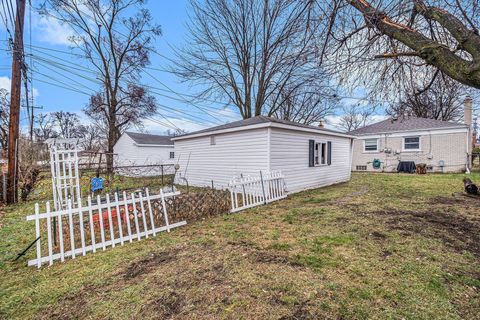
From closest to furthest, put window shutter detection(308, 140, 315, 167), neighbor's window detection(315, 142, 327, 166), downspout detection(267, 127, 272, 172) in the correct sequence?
downspout detection(267, 127, 272, 172), window shutter detection(308, 140, 315, 167), neighbor's window detection(315, 142, 327, 166)

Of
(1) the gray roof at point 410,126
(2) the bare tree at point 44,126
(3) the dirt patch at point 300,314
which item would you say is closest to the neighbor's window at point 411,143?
(1) the gray roof at point 410,126

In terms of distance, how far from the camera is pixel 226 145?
10.0 m

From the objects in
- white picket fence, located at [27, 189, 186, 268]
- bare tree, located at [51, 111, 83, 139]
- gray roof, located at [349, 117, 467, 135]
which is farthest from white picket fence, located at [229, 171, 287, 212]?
bare tree, located at [51, 111, 83, 139]

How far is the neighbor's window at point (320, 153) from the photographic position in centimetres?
1077

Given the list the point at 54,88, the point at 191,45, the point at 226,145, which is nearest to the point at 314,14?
the point at 226,145

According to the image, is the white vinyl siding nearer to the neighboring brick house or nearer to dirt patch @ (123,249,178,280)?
the neighboring brick house

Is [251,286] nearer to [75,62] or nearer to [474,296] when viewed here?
[474,296]

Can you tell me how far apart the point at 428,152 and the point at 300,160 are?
12.4 m

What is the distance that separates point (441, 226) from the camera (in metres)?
4.71

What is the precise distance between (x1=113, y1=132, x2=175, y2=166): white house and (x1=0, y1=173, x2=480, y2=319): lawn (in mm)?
17215

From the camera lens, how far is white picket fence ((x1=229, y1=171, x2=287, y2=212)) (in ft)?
21.2

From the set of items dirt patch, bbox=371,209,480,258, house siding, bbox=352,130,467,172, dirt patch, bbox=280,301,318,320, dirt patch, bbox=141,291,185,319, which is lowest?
dirt patch, bbox=371,209,480,258

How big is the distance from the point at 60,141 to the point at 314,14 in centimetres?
706

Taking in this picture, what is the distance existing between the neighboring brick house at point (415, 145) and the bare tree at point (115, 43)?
700 inches
